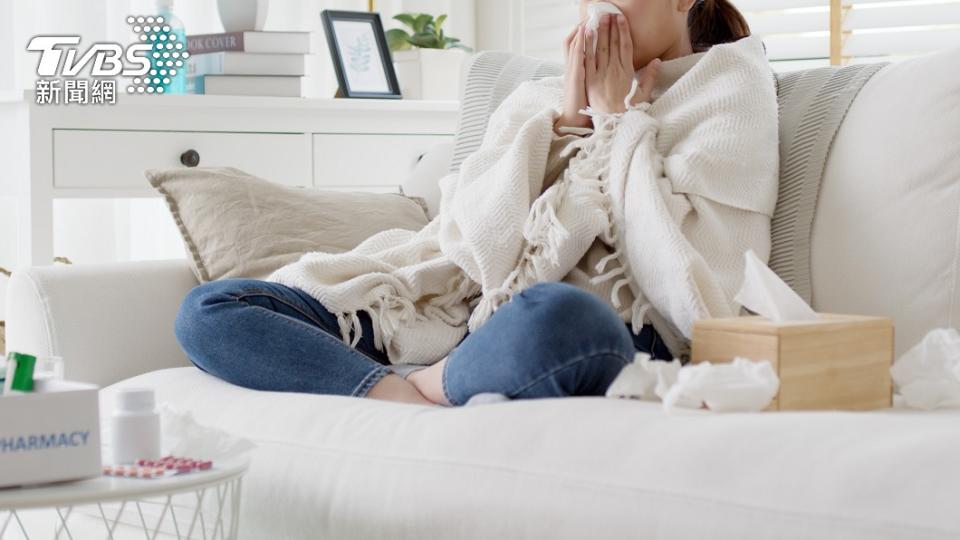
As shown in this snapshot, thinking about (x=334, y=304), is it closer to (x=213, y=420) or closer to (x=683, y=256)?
(x=213, y=420)

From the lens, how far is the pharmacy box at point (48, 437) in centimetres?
104

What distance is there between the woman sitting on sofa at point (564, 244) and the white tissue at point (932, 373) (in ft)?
0.68

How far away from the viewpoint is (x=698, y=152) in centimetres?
158

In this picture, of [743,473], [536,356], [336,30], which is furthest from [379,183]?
[743,473]

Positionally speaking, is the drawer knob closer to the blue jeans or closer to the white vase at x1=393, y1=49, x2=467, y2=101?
the white vase at x1=393, y1=49, x2=467, y2=101

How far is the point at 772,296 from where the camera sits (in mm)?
1310

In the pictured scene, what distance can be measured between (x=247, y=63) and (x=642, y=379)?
4.56ft

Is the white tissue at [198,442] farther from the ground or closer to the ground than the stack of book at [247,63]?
closer to the ground

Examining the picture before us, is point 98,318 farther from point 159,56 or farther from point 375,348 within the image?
point 159,56

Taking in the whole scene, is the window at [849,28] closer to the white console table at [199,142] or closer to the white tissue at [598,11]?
the white console table at [199,142]

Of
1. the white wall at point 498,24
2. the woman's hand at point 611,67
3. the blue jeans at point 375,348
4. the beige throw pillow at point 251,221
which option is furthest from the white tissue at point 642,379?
the white wall at point 498,24

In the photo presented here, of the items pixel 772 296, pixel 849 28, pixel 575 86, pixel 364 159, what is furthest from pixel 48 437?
pixel 849 28

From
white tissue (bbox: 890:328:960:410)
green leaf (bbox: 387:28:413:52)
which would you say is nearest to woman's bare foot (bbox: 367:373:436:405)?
white tissue (bbox: 890:328:960:410)

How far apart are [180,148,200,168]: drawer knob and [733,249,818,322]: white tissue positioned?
1.32m
